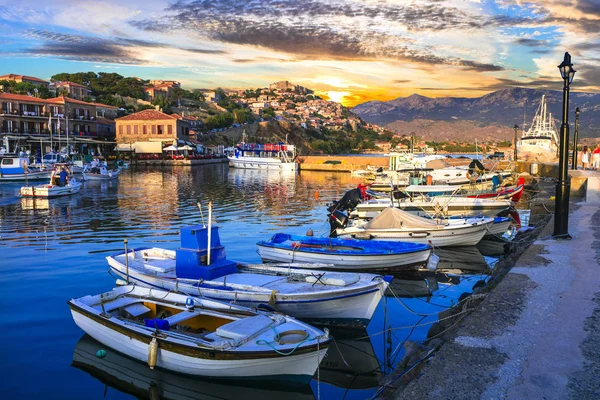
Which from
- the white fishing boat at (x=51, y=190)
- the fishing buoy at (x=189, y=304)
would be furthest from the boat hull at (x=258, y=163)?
the fishing buoy at (x=189, y=304)

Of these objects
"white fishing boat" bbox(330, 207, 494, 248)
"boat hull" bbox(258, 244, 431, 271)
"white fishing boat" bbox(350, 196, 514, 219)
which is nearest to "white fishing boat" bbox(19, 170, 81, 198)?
"white fishing boat" bbox(350, 196, 514, 219)

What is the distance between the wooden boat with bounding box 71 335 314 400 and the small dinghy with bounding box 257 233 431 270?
6.33 meters

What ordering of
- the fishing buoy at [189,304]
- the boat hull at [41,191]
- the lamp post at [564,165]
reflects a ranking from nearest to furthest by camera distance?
the fishing buoy at [189,304] → the lamp post at [564,165] → the boat hull at [41,191]

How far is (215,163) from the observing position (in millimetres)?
100250

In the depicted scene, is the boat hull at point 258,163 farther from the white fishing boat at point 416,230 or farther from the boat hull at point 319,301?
the boat hull at point 319,301

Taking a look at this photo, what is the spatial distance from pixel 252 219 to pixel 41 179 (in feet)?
110

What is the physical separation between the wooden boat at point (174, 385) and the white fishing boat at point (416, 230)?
11.0 meters

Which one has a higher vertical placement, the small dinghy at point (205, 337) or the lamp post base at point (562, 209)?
the lamp post base at point (562, 209)

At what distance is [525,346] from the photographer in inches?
272

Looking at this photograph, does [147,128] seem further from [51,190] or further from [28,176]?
[51,190]

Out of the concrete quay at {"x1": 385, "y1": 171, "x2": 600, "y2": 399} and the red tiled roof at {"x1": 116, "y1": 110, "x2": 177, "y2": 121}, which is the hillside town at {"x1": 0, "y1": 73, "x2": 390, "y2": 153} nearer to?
the red tiled roof at {"x1": 116, "y1": 110, "x2": 177, "y2": 121}

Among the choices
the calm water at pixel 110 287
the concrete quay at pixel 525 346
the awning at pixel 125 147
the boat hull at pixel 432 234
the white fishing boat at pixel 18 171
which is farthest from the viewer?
the awning at pixel 125 147

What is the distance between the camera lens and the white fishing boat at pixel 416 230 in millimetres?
18938

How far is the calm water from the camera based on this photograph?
8.77 metres
